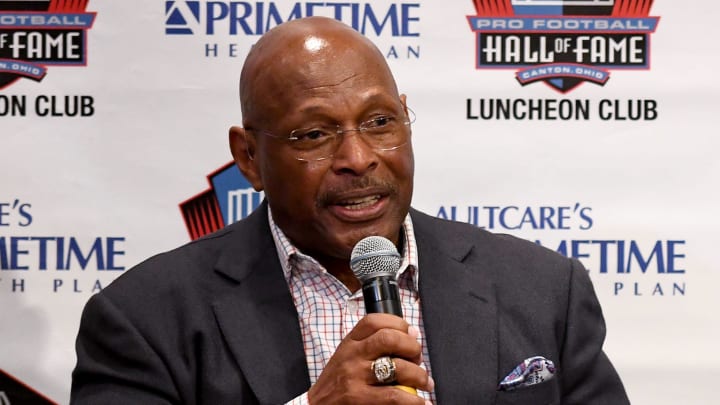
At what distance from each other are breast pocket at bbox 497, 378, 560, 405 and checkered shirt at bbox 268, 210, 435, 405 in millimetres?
144

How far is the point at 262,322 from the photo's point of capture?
74.5 inches

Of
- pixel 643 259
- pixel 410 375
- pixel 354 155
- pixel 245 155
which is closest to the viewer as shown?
pixel 410 375

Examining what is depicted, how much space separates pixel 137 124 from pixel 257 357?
1071 mm

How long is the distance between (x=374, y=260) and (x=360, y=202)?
0.35 m

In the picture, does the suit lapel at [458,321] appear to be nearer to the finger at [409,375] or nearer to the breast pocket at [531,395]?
the breast pocket at [531,395]

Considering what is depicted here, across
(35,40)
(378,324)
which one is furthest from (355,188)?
(35,40)

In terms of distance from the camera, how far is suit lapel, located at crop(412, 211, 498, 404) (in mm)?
1860

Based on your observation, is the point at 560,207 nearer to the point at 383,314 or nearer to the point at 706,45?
the point at 706,45

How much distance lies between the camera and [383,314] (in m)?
1.42

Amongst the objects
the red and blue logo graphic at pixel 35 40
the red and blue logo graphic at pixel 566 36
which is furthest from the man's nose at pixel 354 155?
the red and blue logo graphic at pixel 35 40

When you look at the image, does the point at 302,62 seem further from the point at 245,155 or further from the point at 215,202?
the point at 215,202

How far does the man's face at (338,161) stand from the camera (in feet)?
6.04

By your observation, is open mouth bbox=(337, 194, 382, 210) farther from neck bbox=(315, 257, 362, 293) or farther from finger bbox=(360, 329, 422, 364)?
finger bbox=(360, 329, 422, 364)

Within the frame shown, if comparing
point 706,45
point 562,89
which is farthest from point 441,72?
point 706,45
